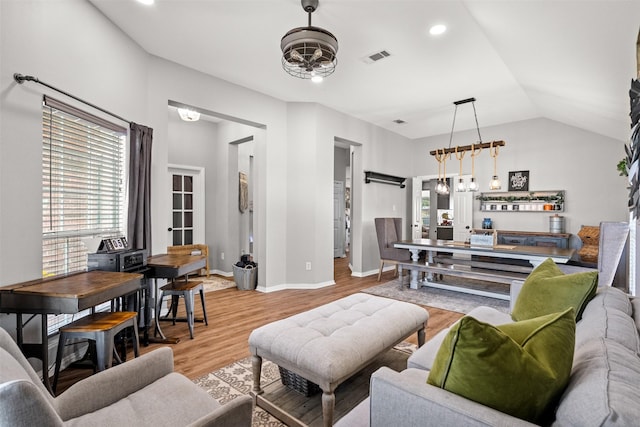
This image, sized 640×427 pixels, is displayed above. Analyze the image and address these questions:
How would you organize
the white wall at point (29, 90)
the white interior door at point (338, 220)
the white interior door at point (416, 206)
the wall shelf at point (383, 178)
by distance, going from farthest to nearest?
the white interior door at point (338, 220)
the white interior door at point (416, 206)
the wall shelf at point (383, 178)
the white wall at point (29, 90)

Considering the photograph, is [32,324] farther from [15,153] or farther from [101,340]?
[15,153]

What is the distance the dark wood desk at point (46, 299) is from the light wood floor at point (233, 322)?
1.71ft

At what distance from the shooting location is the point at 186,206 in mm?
5793

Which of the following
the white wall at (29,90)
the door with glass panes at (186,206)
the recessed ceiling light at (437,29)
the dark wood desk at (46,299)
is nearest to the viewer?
the dark wood desk at (46,299)

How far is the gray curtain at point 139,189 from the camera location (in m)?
3.00

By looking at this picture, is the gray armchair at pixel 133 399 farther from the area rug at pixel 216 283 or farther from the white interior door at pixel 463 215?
the white interior door at pixel 463 215

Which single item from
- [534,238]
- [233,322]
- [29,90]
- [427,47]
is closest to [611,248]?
[534,238]

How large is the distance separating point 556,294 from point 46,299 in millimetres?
2888

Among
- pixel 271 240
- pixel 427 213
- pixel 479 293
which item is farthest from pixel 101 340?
pixel 427 213

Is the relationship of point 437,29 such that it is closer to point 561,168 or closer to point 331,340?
point 331,340

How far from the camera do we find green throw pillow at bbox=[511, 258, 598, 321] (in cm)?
160

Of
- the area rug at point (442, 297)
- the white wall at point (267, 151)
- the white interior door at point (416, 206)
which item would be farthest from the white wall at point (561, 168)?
the area rug at point (442, 297)

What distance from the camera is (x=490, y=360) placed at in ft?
2.79

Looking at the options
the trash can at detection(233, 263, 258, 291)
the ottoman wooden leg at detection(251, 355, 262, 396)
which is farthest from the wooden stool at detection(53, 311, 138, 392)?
the trash can at detection(233, 263, 258, 291)
